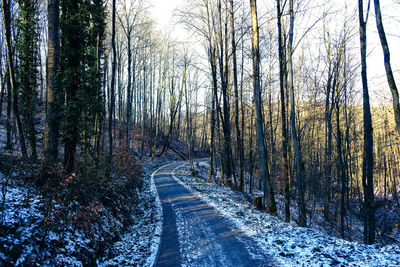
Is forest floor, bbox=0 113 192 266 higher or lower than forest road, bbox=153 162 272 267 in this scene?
higher

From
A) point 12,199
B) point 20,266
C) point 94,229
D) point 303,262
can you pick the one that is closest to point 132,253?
point 94,229

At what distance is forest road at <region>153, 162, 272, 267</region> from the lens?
4.72 metres

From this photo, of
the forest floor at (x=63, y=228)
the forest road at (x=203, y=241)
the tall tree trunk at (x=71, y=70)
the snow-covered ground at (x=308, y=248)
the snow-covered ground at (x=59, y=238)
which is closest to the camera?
the snow-covered ground at (x=59, y=238)

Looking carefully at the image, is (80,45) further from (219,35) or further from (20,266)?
(20,266)

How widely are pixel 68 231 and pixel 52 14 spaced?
675 centimetres

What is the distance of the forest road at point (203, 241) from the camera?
4.72 meters

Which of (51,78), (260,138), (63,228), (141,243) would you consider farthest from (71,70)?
(260,138)

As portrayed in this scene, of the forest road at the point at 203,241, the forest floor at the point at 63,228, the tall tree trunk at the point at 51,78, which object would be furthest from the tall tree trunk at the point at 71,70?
the forest road at the point at 203,241

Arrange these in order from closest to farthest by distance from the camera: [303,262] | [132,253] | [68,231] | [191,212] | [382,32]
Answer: [303,262]
[68,231]
[132,253]
[382,32]
[191,212]

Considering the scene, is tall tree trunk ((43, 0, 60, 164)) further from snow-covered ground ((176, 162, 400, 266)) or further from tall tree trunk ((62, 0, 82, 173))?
snow-covered ground ((176, 162, 400, 266))

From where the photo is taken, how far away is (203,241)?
5738 mm

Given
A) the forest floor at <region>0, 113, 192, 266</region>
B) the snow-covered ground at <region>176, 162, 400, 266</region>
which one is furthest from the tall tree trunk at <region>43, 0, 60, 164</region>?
the snow-covered ground at <region>176, 162, 400, 266</region>

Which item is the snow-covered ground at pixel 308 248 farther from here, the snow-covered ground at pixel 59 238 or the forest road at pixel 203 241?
the snow-covered ground at pixel 59 238

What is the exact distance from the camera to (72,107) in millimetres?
10055
